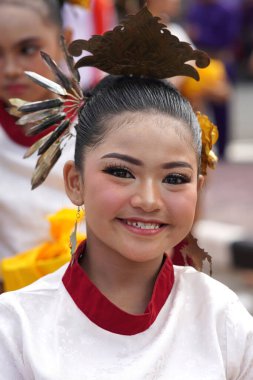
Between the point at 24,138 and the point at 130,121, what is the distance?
141 cm

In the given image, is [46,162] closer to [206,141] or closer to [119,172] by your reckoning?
[119,172]

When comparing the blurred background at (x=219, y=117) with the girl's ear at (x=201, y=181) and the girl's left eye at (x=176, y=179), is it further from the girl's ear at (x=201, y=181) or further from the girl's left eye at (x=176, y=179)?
the girl's left eye at (x=176, y=179)

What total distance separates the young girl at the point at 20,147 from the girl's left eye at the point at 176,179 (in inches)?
52.4

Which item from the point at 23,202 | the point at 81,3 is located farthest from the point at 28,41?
the point at 23,202

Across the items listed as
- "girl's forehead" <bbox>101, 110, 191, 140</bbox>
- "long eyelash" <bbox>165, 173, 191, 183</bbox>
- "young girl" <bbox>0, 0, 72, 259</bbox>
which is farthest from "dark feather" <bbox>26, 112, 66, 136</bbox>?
"young girl" <bbox>0, 0, 72, 259</bbox>

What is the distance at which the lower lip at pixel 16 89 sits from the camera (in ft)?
13.9

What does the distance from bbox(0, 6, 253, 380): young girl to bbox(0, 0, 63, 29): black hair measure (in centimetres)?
140

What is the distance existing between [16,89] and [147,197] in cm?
158

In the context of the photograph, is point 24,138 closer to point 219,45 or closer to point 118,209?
point 118,209

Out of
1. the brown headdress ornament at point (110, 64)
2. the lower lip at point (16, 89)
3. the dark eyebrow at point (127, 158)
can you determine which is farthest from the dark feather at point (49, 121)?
the lower lip at point (16, 89)

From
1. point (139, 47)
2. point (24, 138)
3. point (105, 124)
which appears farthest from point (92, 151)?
point (24, 138)

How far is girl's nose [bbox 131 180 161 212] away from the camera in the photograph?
2.80 m

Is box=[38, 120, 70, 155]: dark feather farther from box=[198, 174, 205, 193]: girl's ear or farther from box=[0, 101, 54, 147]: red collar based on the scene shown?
box=[0, 101, 54, 147]: red collar

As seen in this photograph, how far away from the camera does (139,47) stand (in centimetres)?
294
